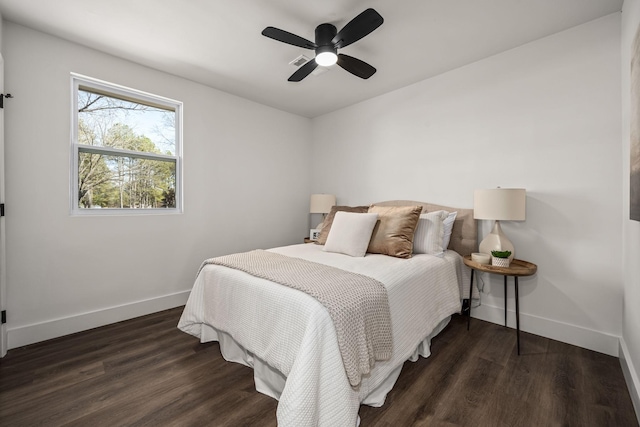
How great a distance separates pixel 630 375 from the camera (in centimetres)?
171

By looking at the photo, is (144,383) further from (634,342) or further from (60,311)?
(634,342)

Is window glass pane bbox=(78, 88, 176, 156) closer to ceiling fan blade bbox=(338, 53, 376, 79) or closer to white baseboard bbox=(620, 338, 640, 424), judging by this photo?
ceiling fan blade bbox=(338, 53, 376, 79)

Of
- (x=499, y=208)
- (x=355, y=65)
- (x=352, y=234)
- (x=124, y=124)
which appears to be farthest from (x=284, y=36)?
(x=499, y=208)

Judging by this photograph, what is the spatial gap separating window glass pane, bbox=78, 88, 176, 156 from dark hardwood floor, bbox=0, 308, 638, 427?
184cm

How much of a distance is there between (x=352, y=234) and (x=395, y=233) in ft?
1.26

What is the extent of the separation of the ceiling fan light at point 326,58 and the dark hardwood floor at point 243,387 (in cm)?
234

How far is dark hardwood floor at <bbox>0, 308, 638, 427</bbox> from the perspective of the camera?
4.91 ft

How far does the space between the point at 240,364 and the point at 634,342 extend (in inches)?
99.6

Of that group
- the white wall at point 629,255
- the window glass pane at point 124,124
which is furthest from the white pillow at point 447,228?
the window glass pane at point 124,124

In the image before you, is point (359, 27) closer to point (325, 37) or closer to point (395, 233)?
point (325, 37)

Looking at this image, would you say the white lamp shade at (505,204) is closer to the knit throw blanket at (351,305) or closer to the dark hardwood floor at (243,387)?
the dark hardwood floor at (243,387)

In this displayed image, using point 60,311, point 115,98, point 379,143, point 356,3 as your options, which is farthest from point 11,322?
point 379,143

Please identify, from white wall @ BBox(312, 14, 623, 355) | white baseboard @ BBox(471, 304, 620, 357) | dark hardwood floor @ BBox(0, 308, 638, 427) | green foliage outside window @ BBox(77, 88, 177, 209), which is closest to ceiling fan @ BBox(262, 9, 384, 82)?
white wall @ BBox(312, 14, 623, 355)

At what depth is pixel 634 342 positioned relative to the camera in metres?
1.69
